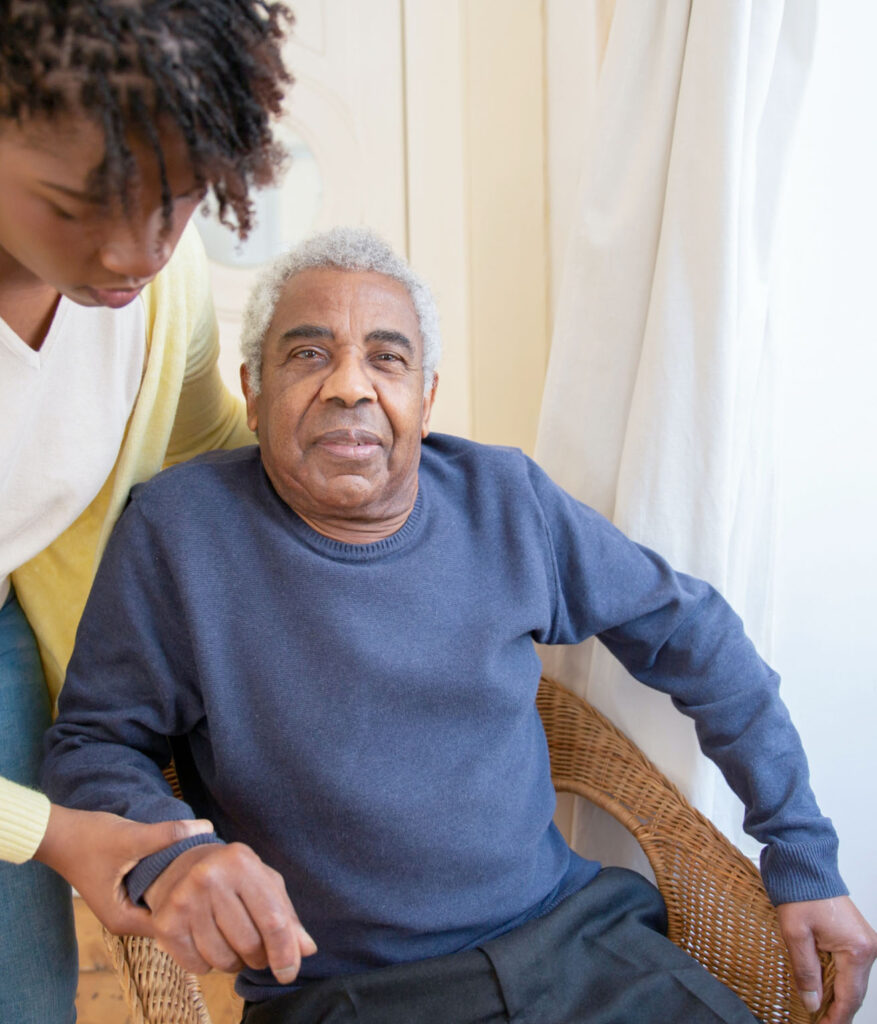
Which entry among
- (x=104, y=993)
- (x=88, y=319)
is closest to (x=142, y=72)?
(x=88, y=319)

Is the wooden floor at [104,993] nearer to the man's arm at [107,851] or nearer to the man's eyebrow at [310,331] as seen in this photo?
the man's arm at [107,851]

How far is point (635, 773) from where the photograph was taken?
4.67 feet

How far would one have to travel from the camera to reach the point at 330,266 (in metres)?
1.26

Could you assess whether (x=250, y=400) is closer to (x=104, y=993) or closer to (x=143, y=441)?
(x=143, y=441)

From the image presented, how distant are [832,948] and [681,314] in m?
0.89

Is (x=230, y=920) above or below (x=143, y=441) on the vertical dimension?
below

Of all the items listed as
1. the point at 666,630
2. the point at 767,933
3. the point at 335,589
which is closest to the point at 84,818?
the point at 335,589

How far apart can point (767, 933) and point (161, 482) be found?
1050mm

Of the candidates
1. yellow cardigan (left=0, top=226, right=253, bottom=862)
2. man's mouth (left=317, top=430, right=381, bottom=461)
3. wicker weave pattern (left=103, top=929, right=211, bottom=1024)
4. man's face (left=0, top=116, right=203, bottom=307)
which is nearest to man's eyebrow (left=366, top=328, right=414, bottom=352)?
man's mouth (left=317, top=430, right=381, bottom=461)

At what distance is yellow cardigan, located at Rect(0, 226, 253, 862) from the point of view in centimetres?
118

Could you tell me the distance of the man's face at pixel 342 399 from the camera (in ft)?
3.92

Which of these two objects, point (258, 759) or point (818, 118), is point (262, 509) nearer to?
point (258, 759)

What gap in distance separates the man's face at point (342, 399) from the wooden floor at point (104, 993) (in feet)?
3.54

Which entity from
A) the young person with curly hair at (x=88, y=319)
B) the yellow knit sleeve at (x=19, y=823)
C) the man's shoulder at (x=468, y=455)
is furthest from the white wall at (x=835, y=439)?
the yellow knit sleeve at (x=19, y=823)
